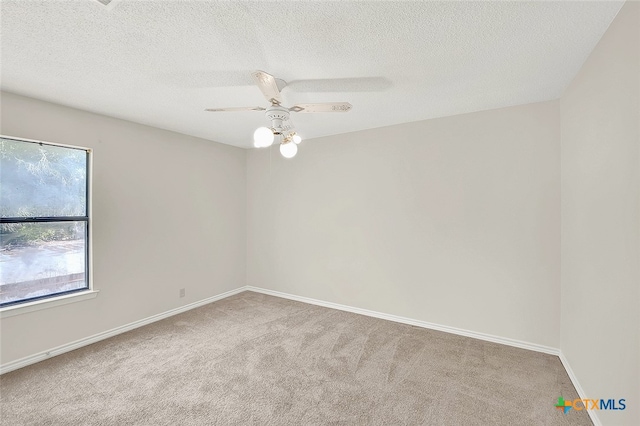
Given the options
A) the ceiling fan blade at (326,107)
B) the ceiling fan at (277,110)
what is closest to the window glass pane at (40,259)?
the ceiling fan at (277,110)

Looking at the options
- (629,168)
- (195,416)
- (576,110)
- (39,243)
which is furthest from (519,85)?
(39,243)

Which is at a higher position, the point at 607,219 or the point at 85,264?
the point at 607,219

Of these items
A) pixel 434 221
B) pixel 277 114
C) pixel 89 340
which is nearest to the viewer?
pixel 277 114

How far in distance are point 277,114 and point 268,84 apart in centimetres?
36

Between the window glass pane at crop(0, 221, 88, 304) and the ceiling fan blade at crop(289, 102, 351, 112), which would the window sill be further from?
the ceiling fan blade at crop(289, 102, 351, 112)

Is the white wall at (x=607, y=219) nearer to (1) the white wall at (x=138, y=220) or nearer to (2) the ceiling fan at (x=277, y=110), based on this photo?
(2) the ceiling fan at (x=277, y=110)

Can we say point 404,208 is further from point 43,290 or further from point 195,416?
point 43,290

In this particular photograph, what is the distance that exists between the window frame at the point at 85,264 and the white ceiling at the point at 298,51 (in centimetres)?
49

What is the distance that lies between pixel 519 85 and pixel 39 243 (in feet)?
15.5

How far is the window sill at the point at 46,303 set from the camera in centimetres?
252

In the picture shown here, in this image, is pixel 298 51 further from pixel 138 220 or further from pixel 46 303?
pixel 46 303

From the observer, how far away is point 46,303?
2.73 m

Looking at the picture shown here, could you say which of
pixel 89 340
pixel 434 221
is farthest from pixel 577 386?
pixel 89 340

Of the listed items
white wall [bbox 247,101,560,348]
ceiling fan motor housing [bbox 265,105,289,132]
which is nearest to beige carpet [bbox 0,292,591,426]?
white wall [bbox 247,101,560,348]
